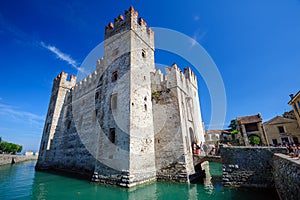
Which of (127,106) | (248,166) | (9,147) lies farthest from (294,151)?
(9,147)

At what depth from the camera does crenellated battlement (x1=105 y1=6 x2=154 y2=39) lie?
531 inches

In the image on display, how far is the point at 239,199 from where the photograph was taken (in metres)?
6.87

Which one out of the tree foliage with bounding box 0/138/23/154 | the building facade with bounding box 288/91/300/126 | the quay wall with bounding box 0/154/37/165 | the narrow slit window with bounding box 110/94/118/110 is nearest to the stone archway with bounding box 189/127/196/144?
the narrow slit window with bounding box 110/94/118/110

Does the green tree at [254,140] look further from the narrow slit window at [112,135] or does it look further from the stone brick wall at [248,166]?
the narrow slit window at [112,135]

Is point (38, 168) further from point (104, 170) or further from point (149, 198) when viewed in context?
point (149, 198)

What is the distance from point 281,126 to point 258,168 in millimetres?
20458

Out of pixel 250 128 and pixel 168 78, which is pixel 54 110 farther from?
pixel 250 128

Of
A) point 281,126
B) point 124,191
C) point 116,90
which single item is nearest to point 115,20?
point 116,90

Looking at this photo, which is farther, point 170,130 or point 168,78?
point 168,78

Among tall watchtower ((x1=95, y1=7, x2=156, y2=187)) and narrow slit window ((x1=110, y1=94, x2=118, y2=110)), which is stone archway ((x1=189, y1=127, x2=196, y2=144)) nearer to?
tall watchtower ((x1=95, y1=7, x2=156, y2=187))

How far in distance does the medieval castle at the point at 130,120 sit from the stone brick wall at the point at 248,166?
2.68 m

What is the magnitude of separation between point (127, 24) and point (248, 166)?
47.5ft

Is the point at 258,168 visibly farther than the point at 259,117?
No

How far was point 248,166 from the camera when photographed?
8766mm
